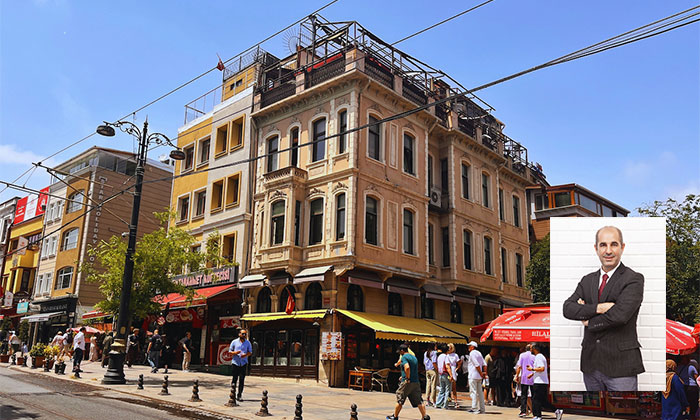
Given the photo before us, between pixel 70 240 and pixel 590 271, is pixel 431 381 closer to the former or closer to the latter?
pixel 590 271

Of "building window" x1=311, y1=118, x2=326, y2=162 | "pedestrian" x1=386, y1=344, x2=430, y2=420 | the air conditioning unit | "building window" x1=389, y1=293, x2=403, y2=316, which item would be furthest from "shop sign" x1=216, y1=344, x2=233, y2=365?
"pedestrian" x1=386, y1=344, x2=430, y2=420

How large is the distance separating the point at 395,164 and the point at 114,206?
974 inches

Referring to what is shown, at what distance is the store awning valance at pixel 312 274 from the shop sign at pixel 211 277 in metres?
4.56

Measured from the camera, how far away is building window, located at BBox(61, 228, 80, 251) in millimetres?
39812

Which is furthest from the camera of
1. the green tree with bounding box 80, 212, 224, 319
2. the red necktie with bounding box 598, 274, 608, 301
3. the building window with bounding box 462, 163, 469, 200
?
the building window with bounding box 462, 163, 469, 200

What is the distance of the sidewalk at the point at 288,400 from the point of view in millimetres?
12648

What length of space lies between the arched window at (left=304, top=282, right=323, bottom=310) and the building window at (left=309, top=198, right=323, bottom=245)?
6.31 feet

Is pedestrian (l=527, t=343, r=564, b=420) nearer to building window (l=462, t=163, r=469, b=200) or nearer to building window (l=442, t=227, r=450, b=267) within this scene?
building window (l=442, t=227, r=450, b=267)

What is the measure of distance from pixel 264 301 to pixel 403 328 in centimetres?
694

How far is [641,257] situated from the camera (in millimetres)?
7508

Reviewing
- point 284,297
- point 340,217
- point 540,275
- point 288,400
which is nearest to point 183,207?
point 284,297

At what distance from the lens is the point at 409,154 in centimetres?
2630

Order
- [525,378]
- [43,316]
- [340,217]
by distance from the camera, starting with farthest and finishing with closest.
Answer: [43,316]
[340,217]
[525,378]

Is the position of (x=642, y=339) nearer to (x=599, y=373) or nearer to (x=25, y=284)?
(x=599, y=373)
